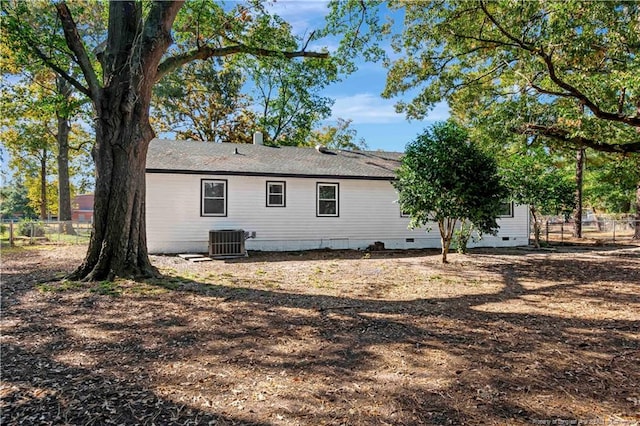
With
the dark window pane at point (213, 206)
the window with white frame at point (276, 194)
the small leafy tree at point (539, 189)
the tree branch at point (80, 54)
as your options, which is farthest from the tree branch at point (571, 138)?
the tree branch at point (80, 54)

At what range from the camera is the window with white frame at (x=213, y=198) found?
41.0ft

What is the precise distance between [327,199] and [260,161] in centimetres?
274

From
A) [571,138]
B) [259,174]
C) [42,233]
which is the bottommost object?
[42,233]

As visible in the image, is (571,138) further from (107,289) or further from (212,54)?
(107,289)

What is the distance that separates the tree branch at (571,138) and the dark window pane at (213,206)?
351 inches

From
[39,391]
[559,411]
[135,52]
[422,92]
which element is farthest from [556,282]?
[135,52]

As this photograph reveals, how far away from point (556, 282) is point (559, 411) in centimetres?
593

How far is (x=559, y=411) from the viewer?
8.96 ft

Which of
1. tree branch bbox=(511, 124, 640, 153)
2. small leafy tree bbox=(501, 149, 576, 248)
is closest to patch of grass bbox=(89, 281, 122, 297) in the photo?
tree branch bbox=(511, 124, 640, 153)

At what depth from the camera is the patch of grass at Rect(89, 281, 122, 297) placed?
6187mm

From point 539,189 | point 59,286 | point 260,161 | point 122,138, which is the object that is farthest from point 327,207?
point 59,286

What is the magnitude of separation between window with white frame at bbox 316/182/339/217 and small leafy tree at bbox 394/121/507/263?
15.3ft

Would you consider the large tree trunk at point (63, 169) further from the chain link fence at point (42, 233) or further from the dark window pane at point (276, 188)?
the dark window pane at point (276, 188)

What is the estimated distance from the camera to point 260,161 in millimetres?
13773
